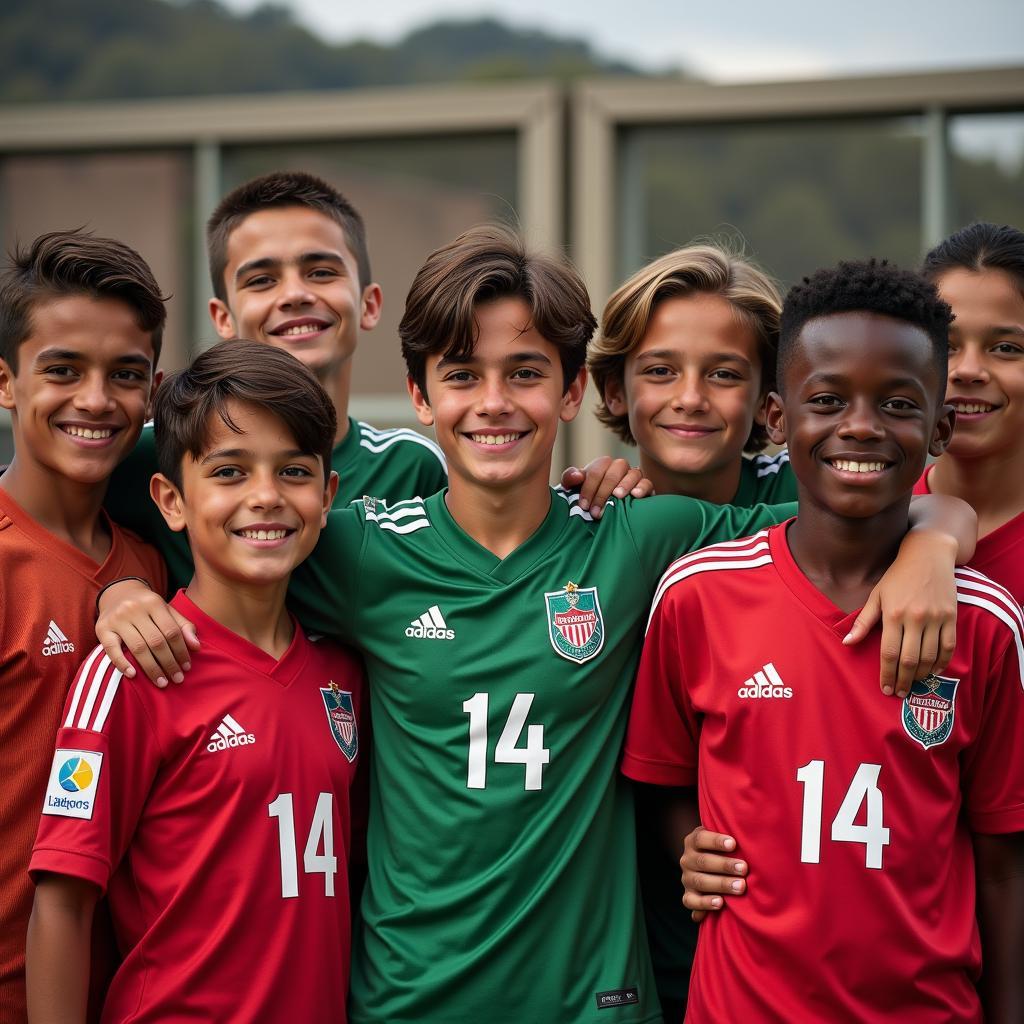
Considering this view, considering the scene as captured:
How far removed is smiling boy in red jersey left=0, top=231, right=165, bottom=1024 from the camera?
2.68 metres

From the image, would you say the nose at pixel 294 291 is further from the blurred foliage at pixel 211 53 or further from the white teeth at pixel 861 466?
the blurred foliage at pixel 211 53

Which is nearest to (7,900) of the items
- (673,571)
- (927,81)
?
(673,571)

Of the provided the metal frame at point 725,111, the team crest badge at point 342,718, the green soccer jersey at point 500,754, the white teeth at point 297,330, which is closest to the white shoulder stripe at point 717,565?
the green soccer jersey at point 500,754

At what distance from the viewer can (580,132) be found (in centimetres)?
805

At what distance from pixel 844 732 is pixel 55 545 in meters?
1.68

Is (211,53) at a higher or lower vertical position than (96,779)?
higher

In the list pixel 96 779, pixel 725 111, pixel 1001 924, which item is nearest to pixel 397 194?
pixel 725 111

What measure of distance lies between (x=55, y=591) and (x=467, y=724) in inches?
36.0

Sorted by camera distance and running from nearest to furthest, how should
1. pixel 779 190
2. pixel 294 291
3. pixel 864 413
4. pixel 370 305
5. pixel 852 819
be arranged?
pixel 852 819 → pixel 864 413 → pixel 294 291 → pixel 370 305 → pixel 779 190

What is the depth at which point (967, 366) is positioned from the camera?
117 inches

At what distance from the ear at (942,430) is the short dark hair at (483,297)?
0.80 m

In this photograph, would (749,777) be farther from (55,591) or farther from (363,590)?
(55,591)

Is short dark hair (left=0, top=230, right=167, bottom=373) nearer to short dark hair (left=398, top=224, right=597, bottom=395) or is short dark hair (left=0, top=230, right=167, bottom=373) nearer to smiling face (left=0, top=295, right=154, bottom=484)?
smiling face (left=0, top=295, right=154, bottom=484)

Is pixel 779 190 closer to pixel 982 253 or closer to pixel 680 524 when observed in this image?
pixel 982 253
